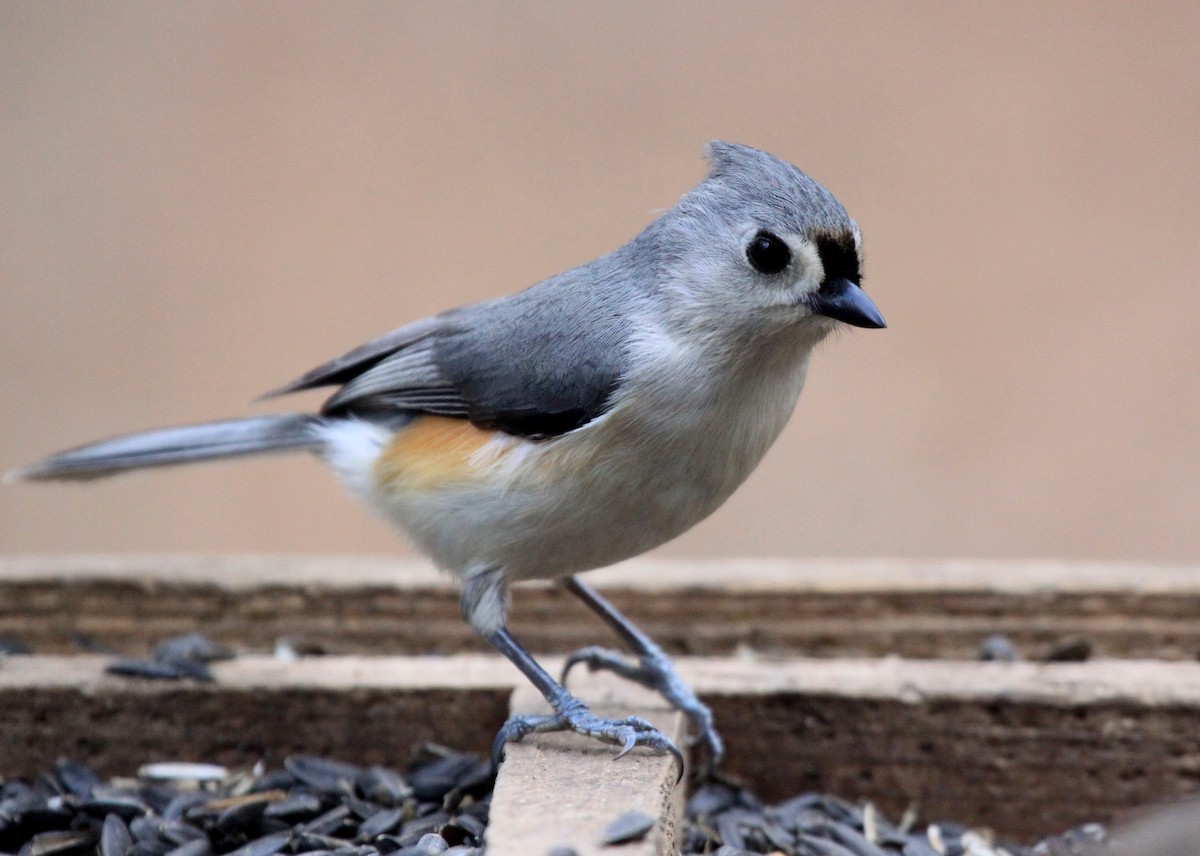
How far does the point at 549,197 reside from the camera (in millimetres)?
6676

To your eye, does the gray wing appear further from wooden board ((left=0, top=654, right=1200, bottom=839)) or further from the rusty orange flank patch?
wooden board ((left=0, top=654, right=1200, bottom=839))

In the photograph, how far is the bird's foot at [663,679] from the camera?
9.21 feet

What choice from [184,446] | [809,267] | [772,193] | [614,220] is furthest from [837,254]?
[614,220]

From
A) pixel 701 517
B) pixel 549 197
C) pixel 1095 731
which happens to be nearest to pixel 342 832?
pixel 701 517

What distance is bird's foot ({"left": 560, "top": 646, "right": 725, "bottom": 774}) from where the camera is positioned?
111 inches

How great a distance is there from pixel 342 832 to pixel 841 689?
41.1 inches

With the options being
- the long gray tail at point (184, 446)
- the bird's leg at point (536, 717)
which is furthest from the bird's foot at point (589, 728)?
the long gray tail at point (184, 446)

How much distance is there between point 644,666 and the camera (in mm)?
2924

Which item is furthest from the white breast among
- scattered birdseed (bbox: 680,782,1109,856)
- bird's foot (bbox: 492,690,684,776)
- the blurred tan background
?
the blurred tan background

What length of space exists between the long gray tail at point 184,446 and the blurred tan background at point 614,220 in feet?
9.01

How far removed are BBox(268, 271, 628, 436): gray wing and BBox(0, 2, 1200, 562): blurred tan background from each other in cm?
315

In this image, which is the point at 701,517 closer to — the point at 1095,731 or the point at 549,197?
the point at 1095,731

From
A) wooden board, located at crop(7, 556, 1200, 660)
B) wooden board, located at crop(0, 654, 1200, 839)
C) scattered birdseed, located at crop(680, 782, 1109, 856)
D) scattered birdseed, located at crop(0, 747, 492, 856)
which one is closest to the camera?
scattered birdseed, located at crop(0, 747, 492, 856)

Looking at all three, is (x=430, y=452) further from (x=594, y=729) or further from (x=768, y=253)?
(x=768, y=253)
